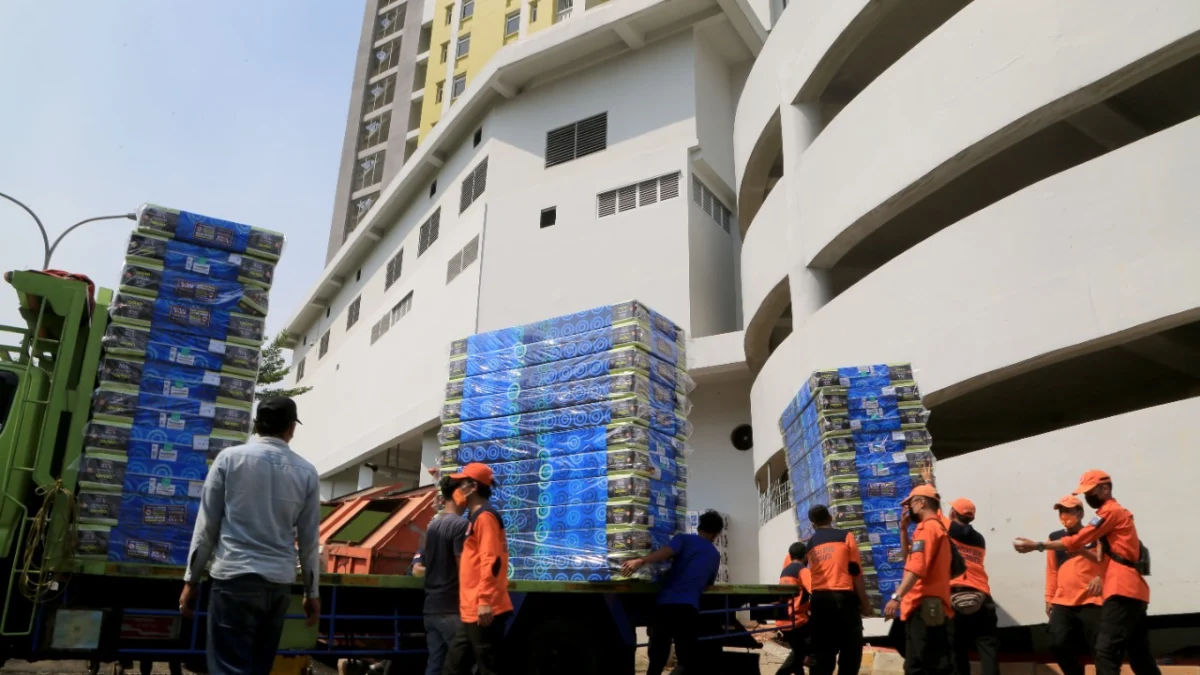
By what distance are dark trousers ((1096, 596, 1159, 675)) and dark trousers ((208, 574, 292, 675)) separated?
4944 millimetres

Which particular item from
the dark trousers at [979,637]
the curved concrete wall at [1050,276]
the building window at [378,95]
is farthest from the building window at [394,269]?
the dark trousers at [979,637]

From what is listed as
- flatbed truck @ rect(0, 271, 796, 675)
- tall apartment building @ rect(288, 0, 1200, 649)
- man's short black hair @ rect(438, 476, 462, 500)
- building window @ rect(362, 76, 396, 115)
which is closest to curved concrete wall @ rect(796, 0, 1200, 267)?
tall apartment building @ rect(288, 0, 1200, 649)

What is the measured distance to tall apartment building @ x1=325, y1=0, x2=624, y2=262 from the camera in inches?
1449

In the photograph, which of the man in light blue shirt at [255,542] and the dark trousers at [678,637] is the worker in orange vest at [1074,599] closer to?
the dark trousers at [678,637]

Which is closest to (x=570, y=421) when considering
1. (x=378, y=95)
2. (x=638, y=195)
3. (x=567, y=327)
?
(x=567, y=327)

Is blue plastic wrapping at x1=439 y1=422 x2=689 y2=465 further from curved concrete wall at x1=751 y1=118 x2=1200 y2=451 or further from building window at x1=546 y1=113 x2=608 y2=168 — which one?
building window at x1=546 y1=113 x2=608 y2=168

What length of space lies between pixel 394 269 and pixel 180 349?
2291cm

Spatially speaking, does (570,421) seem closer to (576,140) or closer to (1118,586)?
(1118,586)

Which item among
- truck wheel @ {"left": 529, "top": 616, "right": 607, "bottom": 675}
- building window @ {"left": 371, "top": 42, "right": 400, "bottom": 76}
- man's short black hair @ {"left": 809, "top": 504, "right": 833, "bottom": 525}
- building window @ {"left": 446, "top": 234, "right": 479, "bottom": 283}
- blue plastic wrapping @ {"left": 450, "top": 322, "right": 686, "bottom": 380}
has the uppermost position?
building window @ {"left": 371, "top": 42, "right": 400, "bottom": 76}

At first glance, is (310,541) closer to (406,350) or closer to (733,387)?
(733,387)

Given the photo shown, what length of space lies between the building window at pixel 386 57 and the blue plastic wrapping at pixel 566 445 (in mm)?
42906

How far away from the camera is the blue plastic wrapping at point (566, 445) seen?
6.86 m

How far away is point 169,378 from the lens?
598cm

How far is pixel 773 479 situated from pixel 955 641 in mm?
9611
